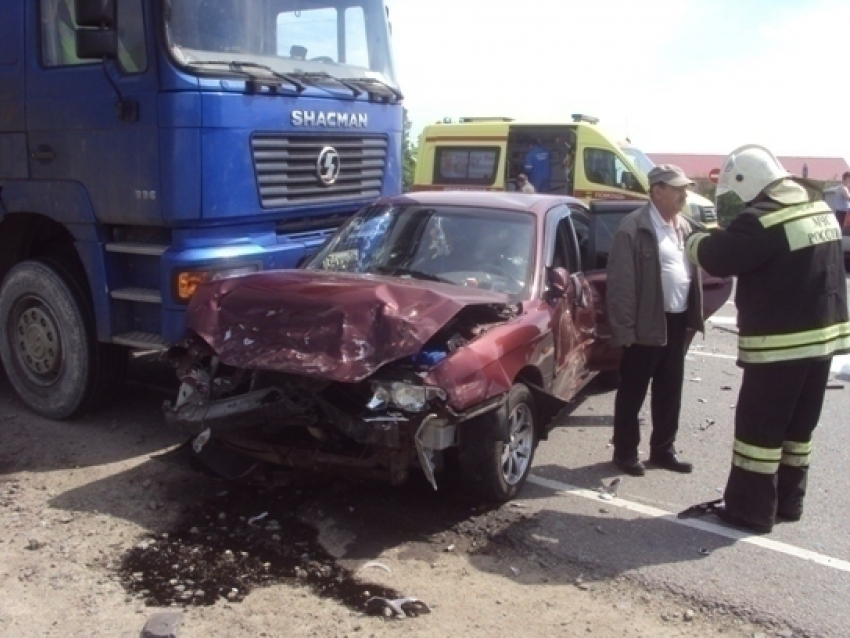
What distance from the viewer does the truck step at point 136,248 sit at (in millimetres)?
5543

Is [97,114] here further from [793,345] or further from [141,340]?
[793,345]

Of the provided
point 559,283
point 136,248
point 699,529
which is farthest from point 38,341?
point 699,529

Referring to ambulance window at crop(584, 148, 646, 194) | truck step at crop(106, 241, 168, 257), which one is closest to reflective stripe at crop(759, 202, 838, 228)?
truck step at crop(106, 241, 168, 257)

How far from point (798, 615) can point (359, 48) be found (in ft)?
16.9

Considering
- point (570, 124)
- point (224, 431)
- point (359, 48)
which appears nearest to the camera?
point (224, 431)

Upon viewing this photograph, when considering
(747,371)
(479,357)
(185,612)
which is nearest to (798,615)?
(747,371)

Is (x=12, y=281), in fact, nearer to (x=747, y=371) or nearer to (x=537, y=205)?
(x=537, y=205)

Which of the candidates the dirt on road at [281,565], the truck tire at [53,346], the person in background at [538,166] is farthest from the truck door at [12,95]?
the person in background at [538,166]

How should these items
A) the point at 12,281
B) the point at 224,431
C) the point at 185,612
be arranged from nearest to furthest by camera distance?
1. the point at 185,612
2. the point at 224,431
3. the point at 12,281

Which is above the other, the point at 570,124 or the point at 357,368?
the point at 570,124

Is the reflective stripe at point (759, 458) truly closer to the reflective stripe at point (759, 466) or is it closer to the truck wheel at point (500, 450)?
the reflective stripe at point (759, 466)

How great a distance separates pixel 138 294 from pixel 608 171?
370 inches

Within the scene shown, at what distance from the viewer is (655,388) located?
5.61m

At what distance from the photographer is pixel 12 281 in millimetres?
6367
